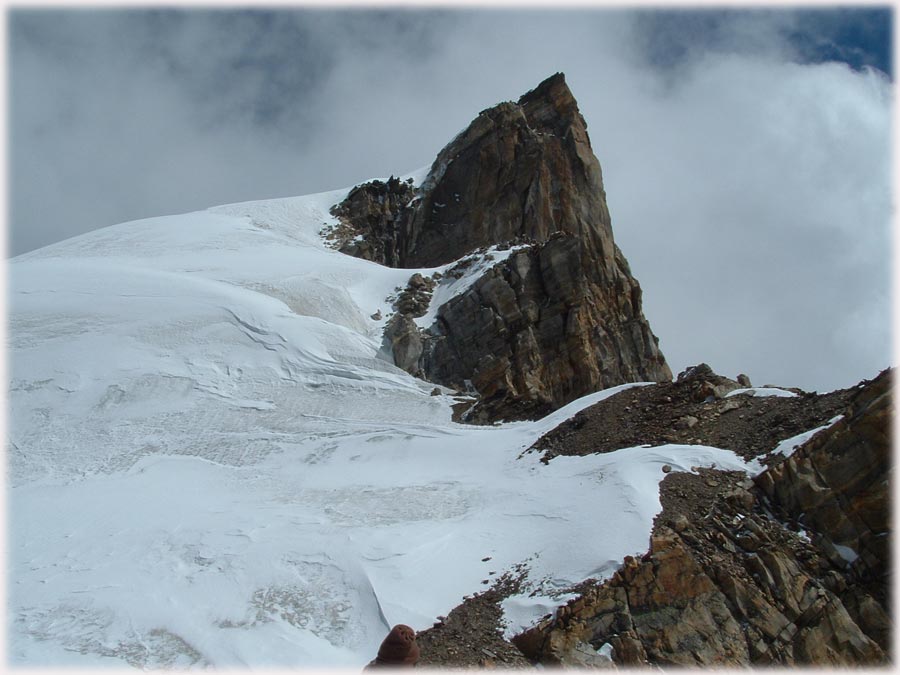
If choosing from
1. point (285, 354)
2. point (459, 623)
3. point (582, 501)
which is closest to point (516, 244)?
point (285, 354)

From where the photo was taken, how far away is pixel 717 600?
12.0 meters

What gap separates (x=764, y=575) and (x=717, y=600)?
1199 mm

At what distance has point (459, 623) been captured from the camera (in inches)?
474

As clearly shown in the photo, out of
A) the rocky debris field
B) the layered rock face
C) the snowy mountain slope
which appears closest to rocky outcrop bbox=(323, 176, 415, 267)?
the layered rock face

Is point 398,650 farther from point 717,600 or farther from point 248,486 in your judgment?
point 248,486

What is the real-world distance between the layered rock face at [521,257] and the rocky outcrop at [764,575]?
11376mm

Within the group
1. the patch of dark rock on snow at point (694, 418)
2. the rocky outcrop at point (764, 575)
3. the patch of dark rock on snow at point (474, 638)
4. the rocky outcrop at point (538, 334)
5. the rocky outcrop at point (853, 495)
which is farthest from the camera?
the rocky outcrop at point (538, 334)

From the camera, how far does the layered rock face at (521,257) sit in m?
32.0

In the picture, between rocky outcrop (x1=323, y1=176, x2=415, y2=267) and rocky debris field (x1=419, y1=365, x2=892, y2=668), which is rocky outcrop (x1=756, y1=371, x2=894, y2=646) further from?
rocky outcrop (x1=323, y1=176, x2=415, y2=267)

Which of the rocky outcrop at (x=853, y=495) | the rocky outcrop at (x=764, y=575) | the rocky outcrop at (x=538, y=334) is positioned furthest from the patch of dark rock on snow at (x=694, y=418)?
the rocky outcrop at (x=538, y=334)

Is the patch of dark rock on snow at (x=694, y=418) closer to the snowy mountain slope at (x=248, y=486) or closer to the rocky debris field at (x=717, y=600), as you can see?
the snowy mountain slope at (x=248, y=486)

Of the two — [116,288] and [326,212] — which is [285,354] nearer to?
[116,288]

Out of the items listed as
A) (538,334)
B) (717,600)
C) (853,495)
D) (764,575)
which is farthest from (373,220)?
(717,600)

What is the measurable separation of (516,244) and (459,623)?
29.2 meters
